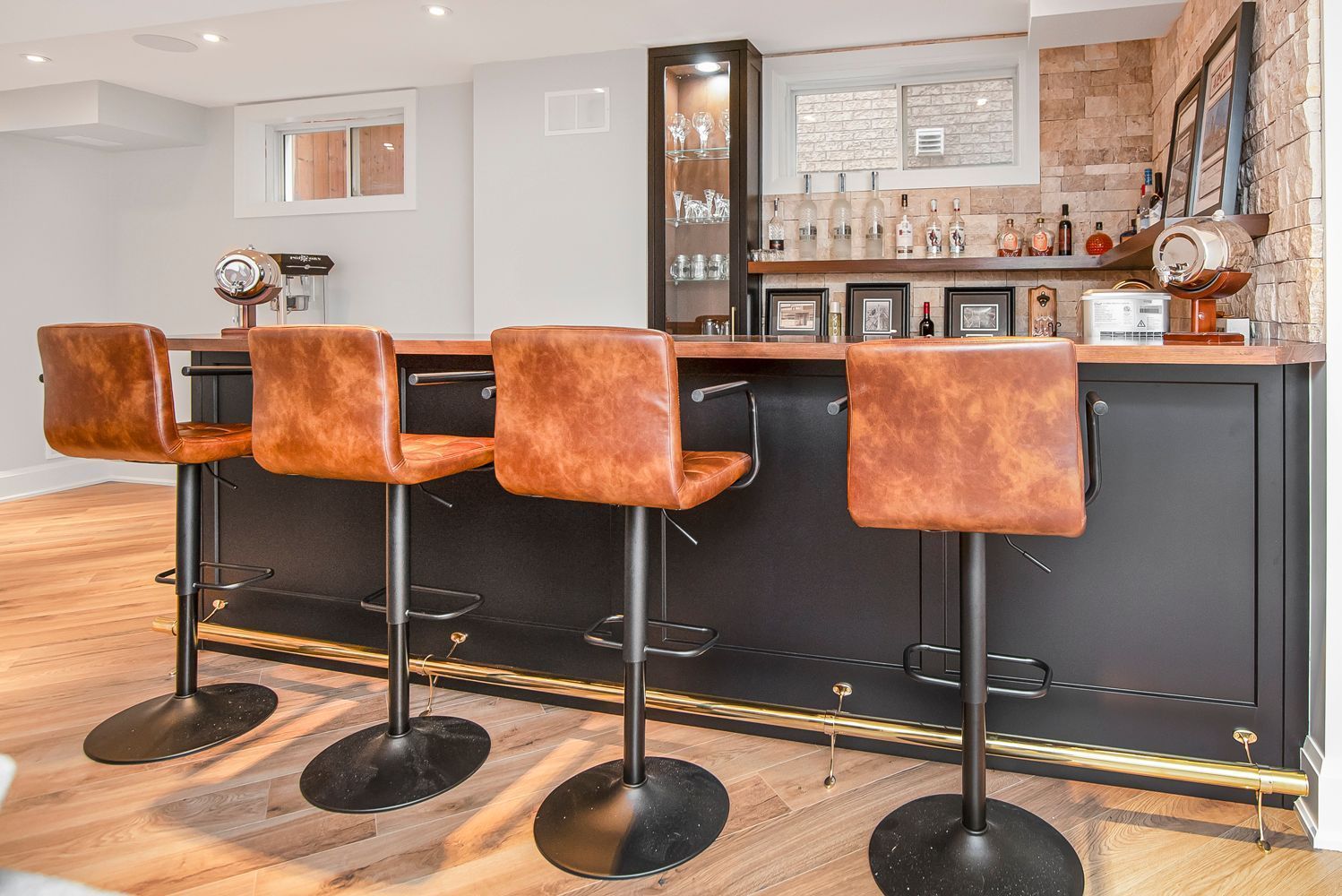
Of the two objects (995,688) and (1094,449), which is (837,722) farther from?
(1094,449)

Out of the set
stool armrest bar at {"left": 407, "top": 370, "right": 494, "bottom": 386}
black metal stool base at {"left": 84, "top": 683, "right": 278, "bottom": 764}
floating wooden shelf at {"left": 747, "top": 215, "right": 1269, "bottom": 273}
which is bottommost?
black metal stool base at {"left": 84, "top": 683, "right": 278, "bottom": 764}

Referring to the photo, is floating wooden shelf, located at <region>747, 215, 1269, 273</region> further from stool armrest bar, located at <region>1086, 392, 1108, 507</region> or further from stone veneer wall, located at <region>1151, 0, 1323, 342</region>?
stool armrest bar, located at <region>1086, 392, 1108, 507</region>

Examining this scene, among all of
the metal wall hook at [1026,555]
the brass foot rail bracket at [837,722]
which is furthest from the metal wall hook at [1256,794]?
the metal wall hook at [1026,555]

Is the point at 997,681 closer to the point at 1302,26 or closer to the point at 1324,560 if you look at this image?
the point at 1324,560

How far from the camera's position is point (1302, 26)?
193 cm

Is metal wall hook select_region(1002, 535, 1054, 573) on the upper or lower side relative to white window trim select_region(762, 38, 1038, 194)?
lower

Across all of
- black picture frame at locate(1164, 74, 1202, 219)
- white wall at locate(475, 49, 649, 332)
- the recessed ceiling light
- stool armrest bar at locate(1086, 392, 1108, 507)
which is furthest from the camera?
white wall at locate(475, 49, 649, 332)

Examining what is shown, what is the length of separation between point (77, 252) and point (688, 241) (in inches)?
179

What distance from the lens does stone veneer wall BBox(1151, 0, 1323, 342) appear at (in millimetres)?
1884

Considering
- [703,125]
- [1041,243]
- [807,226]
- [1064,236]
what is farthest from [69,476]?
[1064,236]

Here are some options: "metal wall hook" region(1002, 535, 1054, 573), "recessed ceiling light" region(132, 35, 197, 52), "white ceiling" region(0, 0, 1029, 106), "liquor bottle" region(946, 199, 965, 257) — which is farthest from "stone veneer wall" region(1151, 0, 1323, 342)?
"recessed ceiling light" region(132, 35, 197, 52)

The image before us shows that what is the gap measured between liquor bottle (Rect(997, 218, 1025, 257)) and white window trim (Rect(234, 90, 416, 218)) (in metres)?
3.39

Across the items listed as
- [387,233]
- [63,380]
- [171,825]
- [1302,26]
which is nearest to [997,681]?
[1302,26]

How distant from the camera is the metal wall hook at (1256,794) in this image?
1.84 m
